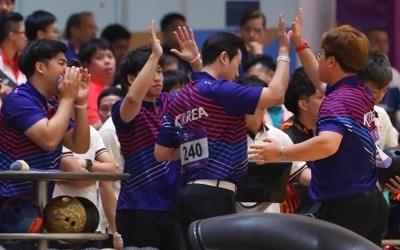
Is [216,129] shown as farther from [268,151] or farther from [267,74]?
[267,74]

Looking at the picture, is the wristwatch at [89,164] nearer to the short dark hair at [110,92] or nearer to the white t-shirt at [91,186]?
the white t-shirt at [91,186]

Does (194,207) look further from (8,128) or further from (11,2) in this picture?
(11,2)

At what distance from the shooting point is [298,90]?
10.4m

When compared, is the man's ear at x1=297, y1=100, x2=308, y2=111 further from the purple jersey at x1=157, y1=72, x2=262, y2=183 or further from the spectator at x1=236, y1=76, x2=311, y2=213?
the purple jersey at x1=157, y1=72, x2=262, y2=183

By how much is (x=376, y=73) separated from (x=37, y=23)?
14.2ft

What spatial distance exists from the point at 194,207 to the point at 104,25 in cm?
736

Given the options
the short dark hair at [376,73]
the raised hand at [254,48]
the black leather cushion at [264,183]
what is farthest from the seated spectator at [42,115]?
the raised hand at [254,48]

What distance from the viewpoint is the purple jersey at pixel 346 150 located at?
27.9ft

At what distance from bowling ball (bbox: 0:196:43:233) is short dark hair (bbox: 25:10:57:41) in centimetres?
476

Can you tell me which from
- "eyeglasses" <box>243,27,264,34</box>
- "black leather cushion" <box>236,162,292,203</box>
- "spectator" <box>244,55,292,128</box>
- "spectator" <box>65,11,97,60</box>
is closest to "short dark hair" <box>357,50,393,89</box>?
"black leather cushion" <box>236,162,292,203</box>

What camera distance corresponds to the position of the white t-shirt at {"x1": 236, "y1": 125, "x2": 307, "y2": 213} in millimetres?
9484

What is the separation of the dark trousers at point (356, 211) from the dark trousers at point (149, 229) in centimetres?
120

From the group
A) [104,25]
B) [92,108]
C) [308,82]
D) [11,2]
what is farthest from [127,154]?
[104,25]

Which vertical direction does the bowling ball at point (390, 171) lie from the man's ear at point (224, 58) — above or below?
below
